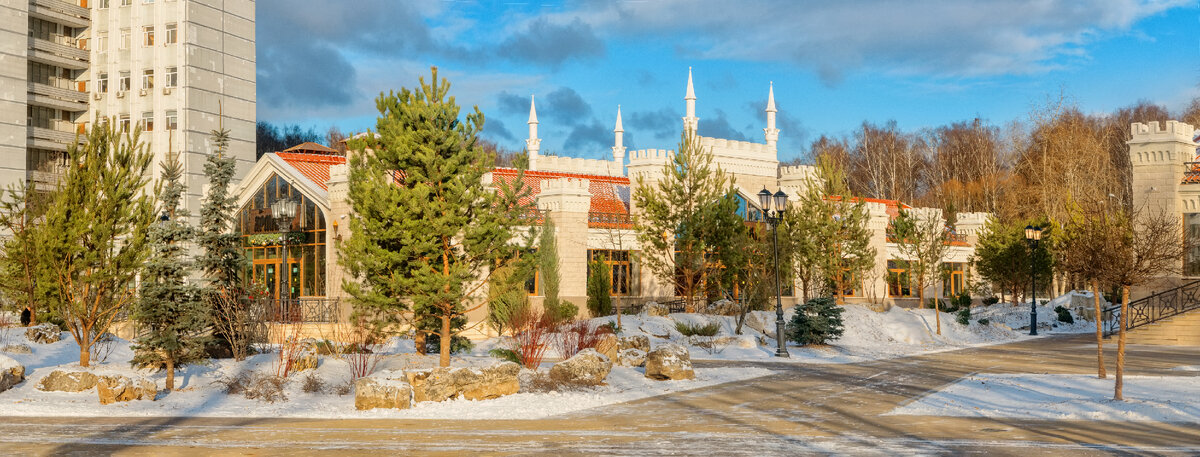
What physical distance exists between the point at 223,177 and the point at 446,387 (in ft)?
26.4

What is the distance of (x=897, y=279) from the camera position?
157 feet

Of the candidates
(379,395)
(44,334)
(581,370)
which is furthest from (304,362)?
(44,334)

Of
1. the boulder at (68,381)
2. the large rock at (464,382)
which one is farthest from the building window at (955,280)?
the boulder at (68,381)

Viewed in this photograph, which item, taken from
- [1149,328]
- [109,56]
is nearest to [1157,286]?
[1149,328]

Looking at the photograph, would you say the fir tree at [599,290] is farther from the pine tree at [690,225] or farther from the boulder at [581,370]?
the boulder at [581,370]

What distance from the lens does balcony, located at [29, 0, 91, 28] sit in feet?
185

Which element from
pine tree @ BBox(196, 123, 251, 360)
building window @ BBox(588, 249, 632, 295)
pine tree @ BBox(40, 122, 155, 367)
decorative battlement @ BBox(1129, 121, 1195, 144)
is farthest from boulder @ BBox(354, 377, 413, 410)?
decorative battlement @ BBox(1129, 121, 1195, 144)

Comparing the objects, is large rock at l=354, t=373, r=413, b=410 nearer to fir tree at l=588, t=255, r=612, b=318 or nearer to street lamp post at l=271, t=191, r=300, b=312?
street lamp post at l=271, t=191, r=300, b=312

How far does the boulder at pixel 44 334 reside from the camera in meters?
24.3

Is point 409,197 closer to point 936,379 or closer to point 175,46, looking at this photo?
point 936,379

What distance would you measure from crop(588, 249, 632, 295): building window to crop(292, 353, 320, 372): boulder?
68.5 ft

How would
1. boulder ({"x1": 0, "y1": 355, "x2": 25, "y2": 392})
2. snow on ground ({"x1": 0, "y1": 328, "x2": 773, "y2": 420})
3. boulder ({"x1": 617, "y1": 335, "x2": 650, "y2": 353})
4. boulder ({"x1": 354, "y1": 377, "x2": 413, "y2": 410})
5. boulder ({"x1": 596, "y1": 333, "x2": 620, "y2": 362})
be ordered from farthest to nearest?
boulder ({"x1": 617, "y1": 335, "x2": 650, "y2": 353})
boulder ({"x1": 596, "y1": 333, "x2": 620, "y2": 362})
boulder ({"x1": 0, "y1": 355, "x2": 25, "y2": 392})
boulder ({"x1": 354, "y1": 377, "x2": 413, "y2": 410})
snow on ground ({"x1": 0, "y1": 328, "x2": 773, "y2": 420})

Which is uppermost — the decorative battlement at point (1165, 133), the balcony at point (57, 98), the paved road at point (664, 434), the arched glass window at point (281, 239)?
the balcony at point (57, 98)

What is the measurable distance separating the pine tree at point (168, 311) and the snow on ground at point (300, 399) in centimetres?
48
